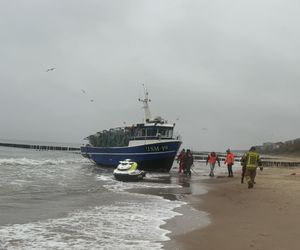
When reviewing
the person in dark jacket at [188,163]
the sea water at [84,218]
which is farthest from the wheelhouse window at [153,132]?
the sea water at [84,218]

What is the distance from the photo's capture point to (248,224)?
11.2 m

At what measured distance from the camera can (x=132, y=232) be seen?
34.4ft

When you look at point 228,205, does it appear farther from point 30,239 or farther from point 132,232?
point 30,239

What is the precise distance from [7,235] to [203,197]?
10.0 metres

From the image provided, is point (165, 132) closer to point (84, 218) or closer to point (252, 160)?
point (252, 160)

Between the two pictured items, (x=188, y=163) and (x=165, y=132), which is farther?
(x=165, y=132)

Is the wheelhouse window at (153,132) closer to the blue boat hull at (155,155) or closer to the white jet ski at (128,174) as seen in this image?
the blue boat hull at (155,155)

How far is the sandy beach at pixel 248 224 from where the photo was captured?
8940 millimetres

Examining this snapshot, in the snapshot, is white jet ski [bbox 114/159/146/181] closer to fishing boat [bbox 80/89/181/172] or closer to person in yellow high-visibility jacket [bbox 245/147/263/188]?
person in yellow high-visibility jacket [bbox 245/147/263/188]

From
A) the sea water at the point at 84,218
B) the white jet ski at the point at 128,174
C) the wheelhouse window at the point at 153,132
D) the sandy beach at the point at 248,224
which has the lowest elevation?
the sea water at the point at 84,218


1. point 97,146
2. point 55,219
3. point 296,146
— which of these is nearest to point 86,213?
point 55,219

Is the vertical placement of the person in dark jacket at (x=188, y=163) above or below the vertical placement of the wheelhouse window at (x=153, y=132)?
below

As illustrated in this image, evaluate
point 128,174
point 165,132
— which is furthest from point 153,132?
point 128,174

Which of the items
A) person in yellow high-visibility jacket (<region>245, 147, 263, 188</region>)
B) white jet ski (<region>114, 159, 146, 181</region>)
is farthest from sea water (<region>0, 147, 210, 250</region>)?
white jet ski (<region>114, 159, 146, 181</region>)
